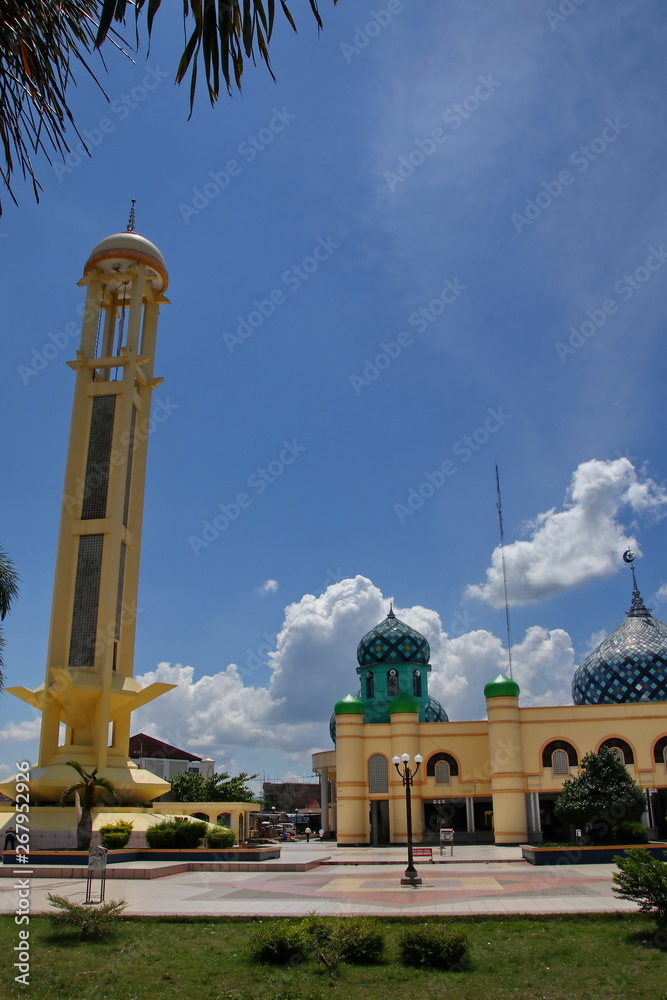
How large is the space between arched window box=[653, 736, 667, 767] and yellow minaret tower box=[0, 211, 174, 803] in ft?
64.4

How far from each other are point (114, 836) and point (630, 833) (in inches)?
595

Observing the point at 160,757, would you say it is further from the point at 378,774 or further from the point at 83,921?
the point at 83,921

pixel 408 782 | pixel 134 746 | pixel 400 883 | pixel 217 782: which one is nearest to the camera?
pixel 400 883

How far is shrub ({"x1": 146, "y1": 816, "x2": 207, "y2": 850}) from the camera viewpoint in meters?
23.9

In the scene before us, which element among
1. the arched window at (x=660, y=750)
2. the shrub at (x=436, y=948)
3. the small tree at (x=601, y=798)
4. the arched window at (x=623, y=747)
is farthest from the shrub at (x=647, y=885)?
the arched window at (x=660, y=750)

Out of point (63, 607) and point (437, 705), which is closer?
point (63, 607)

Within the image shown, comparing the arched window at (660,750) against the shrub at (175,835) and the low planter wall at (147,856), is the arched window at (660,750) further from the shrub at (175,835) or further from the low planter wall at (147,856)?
the shrub at (175,835)

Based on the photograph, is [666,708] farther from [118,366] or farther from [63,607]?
[118,366]

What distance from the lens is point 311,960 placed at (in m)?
9.52

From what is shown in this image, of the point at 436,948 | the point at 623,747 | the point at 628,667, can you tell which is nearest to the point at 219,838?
the point at 436,948

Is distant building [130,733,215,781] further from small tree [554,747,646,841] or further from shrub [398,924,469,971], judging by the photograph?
shrub [398,924,469,971]

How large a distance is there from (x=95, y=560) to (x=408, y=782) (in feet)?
57.6

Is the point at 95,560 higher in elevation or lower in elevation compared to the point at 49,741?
higher

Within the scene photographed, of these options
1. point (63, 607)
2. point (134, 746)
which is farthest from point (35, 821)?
point (134, 746)
